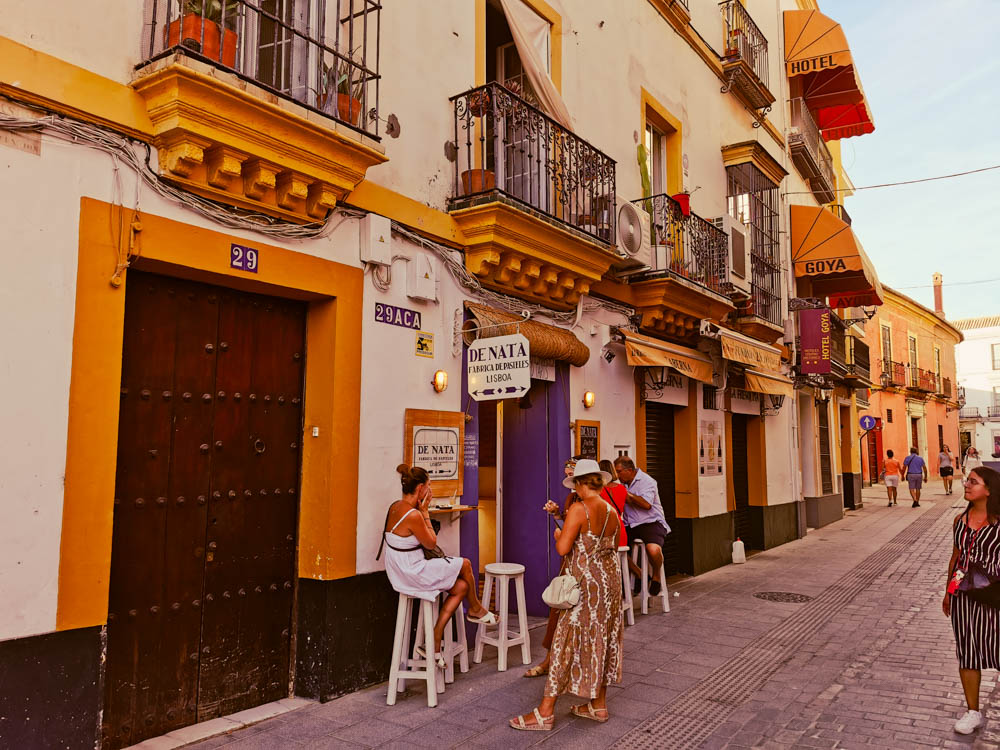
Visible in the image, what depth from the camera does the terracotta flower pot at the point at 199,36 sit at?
14.4 ft

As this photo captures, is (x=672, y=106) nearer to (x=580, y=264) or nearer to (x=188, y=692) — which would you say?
(x=580, y=264)

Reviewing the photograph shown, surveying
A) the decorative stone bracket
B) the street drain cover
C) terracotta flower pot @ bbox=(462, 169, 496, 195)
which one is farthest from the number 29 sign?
the street drain cover

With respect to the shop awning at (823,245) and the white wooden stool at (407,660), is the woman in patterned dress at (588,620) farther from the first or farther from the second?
the shop awning at (823,245)

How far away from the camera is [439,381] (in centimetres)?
637

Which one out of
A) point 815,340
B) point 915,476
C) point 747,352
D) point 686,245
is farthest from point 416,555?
point 915,476

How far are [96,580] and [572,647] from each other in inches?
114

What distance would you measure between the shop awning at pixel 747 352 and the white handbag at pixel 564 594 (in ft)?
21.9

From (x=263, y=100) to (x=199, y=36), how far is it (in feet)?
1.63

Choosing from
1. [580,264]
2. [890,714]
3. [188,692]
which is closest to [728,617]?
[890,714]

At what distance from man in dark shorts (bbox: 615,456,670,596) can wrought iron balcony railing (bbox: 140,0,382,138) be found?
4.69 meters

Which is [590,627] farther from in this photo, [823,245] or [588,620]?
[823,245]

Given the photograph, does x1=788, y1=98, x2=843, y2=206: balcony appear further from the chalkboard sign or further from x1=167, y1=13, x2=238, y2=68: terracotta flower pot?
x1=167, y1=13, x2=238, y2=68: terracotta flower pot

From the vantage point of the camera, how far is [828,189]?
1911cm

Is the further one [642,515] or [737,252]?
[737,252]
